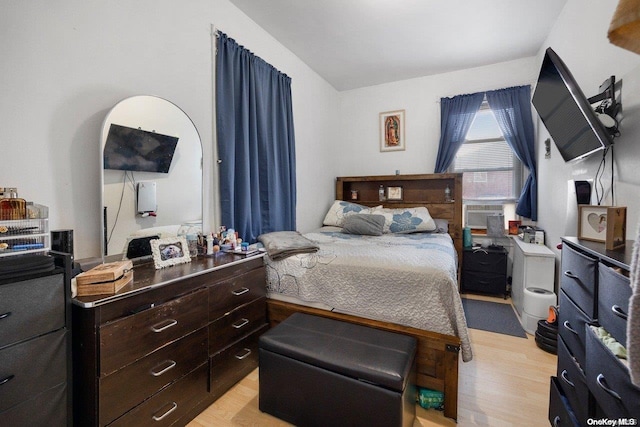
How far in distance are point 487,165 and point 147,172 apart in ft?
12.5

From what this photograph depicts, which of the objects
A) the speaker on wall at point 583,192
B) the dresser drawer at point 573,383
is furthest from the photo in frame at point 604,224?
the speaker on wall at point 583,192

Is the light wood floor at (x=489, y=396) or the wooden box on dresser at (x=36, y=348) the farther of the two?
the light wood floor at (x=489, y=396)

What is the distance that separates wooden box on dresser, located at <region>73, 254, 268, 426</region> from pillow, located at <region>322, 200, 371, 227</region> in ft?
5.90

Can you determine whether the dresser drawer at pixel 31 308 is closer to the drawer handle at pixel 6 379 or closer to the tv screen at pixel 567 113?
the drawer handle at pixel 6 379

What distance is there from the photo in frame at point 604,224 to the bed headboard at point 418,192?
7.21 feet

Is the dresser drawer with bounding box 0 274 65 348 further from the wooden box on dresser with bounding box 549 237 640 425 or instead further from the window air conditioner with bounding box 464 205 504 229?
the window air conditioner with bounding box 464 205 504 229

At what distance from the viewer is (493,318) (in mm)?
2688

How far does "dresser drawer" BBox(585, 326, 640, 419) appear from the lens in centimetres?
66

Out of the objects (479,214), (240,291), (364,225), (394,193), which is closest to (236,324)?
(240,291)

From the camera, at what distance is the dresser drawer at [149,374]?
3.56 ft

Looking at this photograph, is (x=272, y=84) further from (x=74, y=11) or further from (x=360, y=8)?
(x=74, y=11)

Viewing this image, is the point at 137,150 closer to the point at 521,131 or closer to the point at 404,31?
the point at 404,31

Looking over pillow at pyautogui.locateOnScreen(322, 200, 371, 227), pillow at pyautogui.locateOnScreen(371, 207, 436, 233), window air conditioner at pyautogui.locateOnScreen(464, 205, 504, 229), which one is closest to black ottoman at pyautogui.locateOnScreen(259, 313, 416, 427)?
pillow at pyautogui.locateOnScreen(371, 207, 436, 233)

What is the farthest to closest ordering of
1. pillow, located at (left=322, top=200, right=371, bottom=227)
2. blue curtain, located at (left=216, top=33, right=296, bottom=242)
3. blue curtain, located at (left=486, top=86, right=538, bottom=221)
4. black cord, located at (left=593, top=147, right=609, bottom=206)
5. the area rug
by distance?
pillow, located at (left=322, top=200, right=371, bottom=227), blue curtain, located at (left=486, top=86, right=538, bottom=221), the area rug, blue curtain, located at (left=216, top=33, right=296, bottom=242), black cord, located at (left=593, top=147, right=609, bottom=206)
